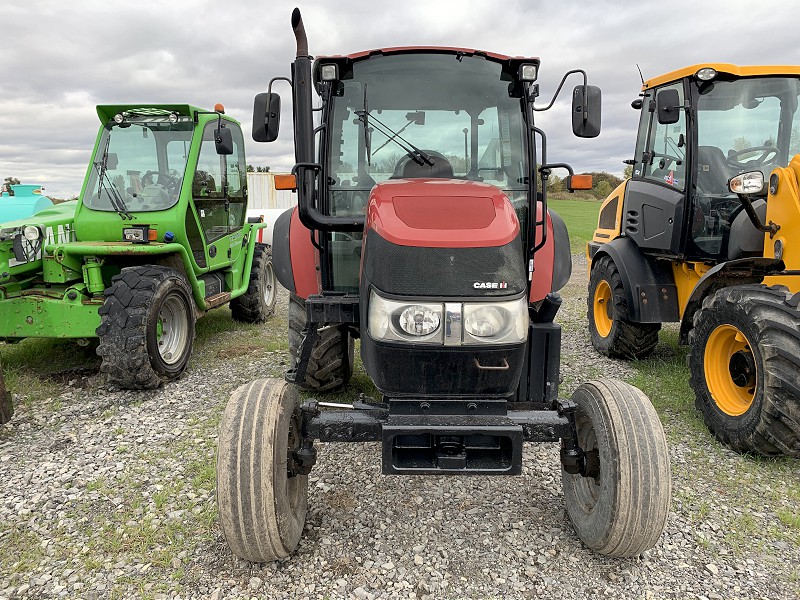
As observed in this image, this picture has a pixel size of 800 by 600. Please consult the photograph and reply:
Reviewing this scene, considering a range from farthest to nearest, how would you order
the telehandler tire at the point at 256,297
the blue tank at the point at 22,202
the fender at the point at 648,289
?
1. the blue tank at the point at 22,202
2. the telehandler tire at the point at 256,297
3. the fender at the point at 648,289

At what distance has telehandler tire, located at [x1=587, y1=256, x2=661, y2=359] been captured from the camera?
218 inches

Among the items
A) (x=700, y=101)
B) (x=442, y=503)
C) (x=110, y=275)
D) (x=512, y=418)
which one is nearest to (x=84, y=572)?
(x=442, y=503)

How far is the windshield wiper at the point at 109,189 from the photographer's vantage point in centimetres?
544

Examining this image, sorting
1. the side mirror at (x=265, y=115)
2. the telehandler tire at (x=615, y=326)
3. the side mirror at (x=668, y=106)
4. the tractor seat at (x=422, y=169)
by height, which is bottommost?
the telehandler tire at (x=615, y=326)

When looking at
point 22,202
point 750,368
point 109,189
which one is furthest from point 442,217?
point 22,202

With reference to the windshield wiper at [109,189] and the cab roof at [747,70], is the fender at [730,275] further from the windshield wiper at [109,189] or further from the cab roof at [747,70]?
the windshield wiper at [109,189]

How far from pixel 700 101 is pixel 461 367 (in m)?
3.70

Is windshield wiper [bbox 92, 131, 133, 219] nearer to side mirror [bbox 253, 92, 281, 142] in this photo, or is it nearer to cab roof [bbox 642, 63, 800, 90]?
side mirror [bbox 253, 92, 281, 142]

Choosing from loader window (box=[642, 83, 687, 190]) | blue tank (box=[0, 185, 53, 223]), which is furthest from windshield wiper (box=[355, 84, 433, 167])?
blue tank (box=[0, 185, 53, 223])

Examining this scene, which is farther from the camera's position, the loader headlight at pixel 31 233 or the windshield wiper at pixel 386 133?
the loader headlight at pixel 31 233

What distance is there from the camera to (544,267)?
3.52m

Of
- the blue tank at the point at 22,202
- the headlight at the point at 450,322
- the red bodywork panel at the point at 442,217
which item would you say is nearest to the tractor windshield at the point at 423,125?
the red bodywork panel at the point at 442,217

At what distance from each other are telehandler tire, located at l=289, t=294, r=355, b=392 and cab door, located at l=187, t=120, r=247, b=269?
196cm

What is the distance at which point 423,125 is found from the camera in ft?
11.3
